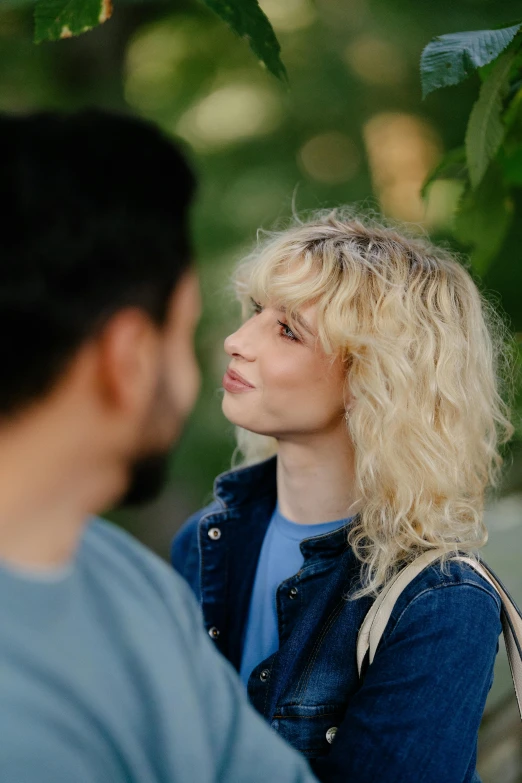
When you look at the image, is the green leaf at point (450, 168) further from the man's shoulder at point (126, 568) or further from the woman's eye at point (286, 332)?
the man's shoulder at point (126, 568)

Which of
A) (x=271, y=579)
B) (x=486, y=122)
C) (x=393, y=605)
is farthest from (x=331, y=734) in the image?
(x=486, y=122)

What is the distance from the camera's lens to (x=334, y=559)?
1.75m

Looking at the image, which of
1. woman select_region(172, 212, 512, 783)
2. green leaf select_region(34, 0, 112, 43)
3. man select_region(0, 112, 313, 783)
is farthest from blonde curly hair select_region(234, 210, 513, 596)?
man select_region(0, 112, 313, 783)

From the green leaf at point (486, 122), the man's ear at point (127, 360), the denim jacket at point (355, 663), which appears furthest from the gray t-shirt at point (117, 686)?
the green leaf at point (486, 122)

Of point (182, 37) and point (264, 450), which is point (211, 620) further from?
point (182, 37)

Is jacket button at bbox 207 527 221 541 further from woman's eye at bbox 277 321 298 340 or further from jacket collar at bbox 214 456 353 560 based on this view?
woman's eye at bbox 277 321 298 340

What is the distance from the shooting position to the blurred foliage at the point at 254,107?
307 cm

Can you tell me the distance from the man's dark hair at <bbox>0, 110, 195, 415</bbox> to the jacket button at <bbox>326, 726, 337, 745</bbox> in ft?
3.56

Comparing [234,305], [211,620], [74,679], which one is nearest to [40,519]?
[74,679]

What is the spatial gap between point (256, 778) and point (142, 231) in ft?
1.98

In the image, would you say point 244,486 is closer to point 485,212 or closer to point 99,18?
point 485,212

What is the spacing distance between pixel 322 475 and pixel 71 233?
1.23m

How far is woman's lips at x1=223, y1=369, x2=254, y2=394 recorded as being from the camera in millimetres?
1769

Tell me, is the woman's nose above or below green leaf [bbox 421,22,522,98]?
below
